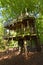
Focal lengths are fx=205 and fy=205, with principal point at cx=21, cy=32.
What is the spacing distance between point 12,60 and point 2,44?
17.0 m

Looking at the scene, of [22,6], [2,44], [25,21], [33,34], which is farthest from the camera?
[2,44]

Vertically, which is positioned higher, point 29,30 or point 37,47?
point 29,30

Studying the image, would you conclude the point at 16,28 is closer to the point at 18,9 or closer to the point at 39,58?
the point at 18,9

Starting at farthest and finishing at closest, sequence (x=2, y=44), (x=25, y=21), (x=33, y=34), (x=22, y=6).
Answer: (x=2, y=44)
(x=22, y=6)
(x=25, y=21)
(x=33, y=34)

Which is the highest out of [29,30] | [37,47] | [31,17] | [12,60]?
[31,17]

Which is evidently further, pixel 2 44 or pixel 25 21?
pixel 2 44

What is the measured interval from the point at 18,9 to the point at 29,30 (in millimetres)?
4823

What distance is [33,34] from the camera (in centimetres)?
2166

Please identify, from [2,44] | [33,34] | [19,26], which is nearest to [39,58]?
[33,34]

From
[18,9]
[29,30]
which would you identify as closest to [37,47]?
[29,30]

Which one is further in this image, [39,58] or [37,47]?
[37,47]

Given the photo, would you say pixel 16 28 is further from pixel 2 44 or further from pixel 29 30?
pixel 2 44

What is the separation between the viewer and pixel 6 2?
27.0 metres

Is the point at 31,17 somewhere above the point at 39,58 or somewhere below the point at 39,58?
above
